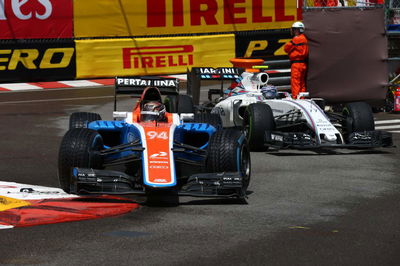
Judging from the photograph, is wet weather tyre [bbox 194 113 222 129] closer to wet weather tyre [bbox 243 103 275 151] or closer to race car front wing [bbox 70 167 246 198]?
wet weather tyre [bbox 243 103 275 151]

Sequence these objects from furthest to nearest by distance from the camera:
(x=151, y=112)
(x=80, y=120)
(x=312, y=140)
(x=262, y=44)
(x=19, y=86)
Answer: (x=262, y=44)
(x=19, y=86)
(x=312, y=140)
(x=80, y=120)
(x=151, y=112)

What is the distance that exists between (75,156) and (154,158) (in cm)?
83

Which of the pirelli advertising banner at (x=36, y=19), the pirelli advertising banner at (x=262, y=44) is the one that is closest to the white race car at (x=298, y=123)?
the pirelli advertising banner at (x=36, y=19)

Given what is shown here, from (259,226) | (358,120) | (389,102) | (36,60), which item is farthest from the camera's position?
(36,60)

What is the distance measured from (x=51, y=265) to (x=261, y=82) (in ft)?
31.1

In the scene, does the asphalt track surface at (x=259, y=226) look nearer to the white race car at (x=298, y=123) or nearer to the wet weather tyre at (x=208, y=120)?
the white race car at (x=298, y=123)

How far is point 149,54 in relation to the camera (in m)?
24.7

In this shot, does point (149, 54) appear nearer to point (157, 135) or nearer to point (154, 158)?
point (157, 135)

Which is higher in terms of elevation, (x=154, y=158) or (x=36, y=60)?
(x=36, y=60)

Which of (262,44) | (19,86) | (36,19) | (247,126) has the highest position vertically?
(36,19)

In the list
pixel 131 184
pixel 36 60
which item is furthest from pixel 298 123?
pixel 36 60

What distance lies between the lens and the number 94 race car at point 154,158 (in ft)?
32.0

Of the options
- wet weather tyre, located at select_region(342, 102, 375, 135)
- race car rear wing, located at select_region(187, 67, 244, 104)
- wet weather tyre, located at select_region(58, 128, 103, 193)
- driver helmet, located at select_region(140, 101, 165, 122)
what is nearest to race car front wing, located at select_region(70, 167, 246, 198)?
wet weather tyre, located at select_region(58, 128, 103, 193)

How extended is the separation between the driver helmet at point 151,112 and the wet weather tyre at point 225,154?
1.18 m
